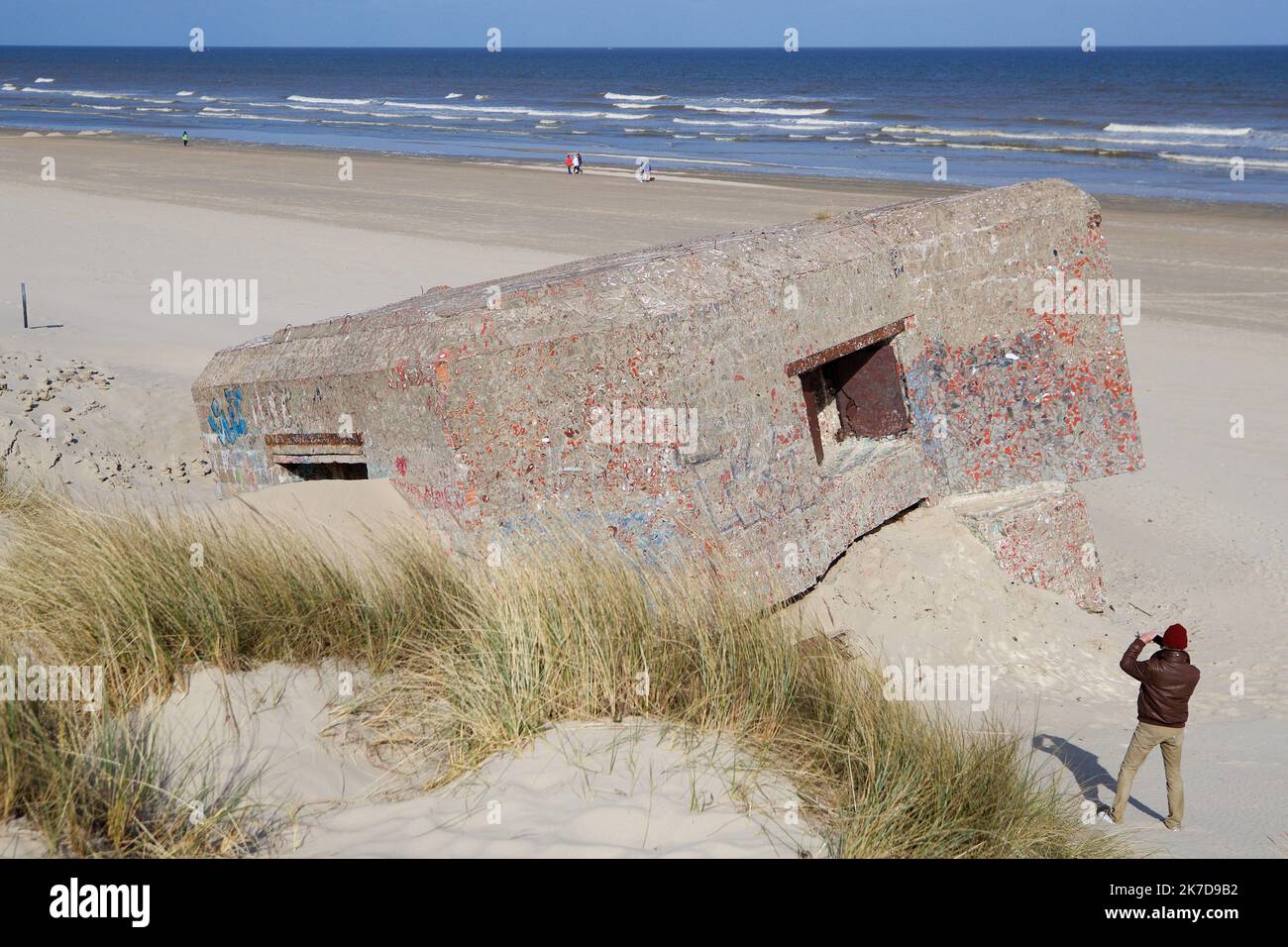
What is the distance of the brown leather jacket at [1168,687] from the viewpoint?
13.9 feet

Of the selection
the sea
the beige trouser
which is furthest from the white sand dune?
the sea

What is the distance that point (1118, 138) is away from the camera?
119 ft

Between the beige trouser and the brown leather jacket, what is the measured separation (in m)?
0.04

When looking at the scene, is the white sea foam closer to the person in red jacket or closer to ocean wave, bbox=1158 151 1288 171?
ocean wave, bbox=1158 151 1288 171

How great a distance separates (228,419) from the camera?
6.22 metres

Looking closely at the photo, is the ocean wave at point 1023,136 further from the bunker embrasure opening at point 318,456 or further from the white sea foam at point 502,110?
the bunker embrasure opening at point 318,456

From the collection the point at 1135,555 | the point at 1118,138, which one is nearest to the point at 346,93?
the point at 1118,138

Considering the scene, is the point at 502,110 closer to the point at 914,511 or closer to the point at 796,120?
the point at 796,120

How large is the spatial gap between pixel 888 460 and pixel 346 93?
75807mm

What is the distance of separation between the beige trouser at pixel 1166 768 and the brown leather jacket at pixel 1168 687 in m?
0.04

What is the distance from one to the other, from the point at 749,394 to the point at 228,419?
2.88m

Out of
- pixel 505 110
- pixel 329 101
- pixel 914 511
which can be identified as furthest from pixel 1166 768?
pixel 329 101

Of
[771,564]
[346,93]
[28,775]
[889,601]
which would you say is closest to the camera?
[28,775]

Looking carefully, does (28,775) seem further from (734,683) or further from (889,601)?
(889,601)
